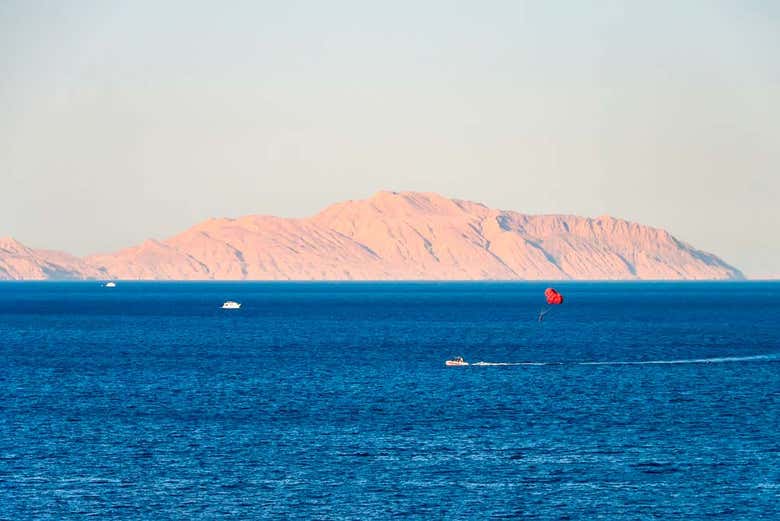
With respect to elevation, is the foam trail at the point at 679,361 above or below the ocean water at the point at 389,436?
above

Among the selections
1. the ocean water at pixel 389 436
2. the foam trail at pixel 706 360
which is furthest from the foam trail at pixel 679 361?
the ocean water at pixel 389 436

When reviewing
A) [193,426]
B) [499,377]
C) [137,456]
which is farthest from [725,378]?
[137,456]

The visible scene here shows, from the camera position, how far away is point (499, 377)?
381ft

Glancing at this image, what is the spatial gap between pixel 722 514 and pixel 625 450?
15.6 m

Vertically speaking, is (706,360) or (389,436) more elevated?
(706,360)

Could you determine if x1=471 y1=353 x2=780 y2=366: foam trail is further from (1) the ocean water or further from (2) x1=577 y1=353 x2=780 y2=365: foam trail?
(1) the ocean water

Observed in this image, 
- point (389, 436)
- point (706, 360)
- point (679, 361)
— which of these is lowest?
point (389, 436)

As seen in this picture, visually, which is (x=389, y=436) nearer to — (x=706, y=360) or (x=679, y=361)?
(x=679, y=361)

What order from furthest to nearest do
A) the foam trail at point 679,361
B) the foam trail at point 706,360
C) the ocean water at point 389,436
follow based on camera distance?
1. the foam trail at point 706,360
2. the foam trail at point 679,361
3. the ocean water at point 389,436

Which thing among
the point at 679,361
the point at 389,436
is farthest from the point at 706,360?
the point at 389,436

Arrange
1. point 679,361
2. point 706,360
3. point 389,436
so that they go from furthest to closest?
point 706,360 → point 679,361 → point 389,436

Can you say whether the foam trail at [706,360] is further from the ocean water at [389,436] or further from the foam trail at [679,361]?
the ocean water at [389,436]

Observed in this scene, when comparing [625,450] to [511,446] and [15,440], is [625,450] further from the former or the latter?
[15,440]

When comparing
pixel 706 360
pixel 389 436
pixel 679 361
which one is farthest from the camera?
pixel 706 360
